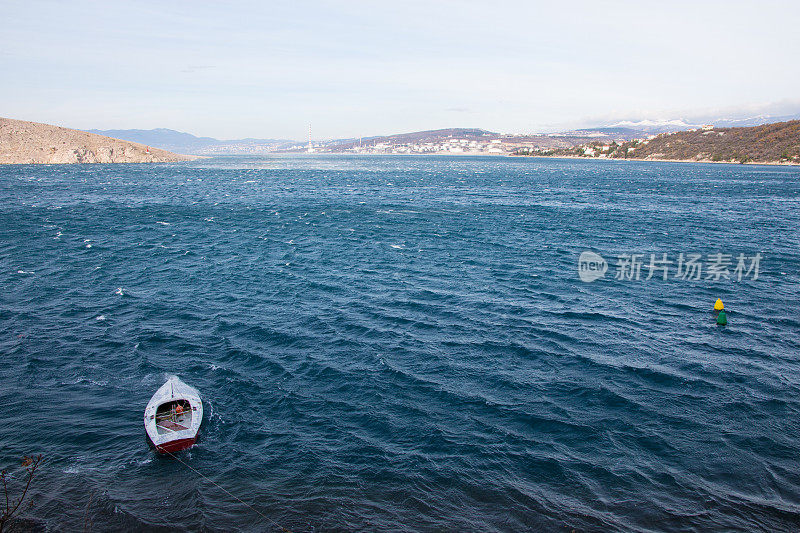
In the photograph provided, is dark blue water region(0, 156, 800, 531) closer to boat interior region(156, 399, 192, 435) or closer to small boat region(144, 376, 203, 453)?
small boat region(144, 376, 203, 453)

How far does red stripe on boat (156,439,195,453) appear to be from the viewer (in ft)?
60.3

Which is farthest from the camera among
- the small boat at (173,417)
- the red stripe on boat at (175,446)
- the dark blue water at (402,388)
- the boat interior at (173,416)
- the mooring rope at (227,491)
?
the boat interior at (173,416)

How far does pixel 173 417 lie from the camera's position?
19.6m

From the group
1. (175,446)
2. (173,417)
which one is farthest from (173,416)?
(175,446)

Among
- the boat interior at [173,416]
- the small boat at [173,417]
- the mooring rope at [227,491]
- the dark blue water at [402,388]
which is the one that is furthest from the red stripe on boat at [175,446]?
the boat interior at [173,416]

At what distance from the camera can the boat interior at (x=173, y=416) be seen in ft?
62.7

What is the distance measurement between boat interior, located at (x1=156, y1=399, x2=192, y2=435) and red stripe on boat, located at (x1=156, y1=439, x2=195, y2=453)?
55 cm

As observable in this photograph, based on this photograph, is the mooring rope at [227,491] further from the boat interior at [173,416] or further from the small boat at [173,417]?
the boat interior at [173,416]

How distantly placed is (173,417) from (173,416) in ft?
0.16

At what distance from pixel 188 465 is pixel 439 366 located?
1285 centimetres

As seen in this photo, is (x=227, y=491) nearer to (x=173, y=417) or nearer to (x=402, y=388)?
(x=173, y=417)

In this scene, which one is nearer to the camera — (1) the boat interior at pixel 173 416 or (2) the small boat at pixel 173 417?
(2) the small boat at pixel 173 417

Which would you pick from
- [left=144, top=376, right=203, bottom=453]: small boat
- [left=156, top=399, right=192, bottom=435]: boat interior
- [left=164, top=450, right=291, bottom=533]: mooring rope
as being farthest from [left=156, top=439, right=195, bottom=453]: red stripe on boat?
[left=156, top=399, right=192, bottom=435]: boat interior

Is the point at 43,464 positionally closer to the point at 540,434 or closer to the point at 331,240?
the point at 540,434
